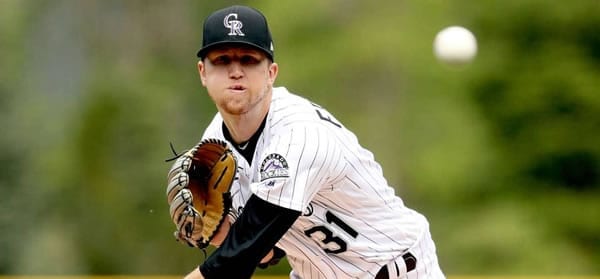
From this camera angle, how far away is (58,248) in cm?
1259

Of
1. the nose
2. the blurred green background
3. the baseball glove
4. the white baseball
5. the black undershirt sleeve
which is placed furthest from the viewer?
the blurred green background

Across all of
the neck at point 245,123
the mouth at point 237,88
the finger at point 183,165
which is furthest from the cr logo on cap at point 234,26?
the finger at point 183,165

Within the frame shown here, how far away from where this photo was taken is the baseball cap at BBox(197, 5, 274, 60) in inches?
120

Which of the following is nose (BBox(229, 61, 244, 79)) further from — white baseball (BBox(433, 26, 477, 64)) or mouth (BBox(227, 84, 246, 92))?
white baseball (BBox(433, 26, 477, 64))

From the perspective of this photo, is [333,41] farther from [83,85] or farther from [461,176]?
[83,85]

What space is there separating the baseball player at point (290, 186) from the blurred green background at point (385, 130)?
8.56 meters

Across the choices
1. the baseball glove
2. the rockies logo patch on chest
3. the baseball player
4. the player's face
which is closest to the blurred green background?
the baseball player

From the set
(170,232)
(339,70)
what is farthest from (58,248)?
(339,70)

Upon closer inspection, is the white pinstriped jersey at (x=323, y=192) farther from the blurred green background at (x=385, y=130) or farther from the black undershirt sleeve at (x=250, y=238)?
the blurred green background at (x=385, y=130)

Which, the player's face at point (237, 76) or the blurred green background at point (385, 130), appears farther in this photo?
the blurred green background at point (385, 130)

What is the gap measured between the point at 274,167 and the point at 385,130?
9661mm

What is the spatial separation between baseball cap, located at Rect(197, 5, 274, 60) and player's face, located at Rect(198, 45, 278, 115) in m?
0.02

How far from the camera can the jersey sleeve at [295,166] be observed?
2.95 m

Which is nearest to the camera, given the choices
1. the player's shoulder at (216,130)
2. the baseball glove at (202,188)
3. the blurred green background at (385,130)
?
the baseball glove at (202,188)
